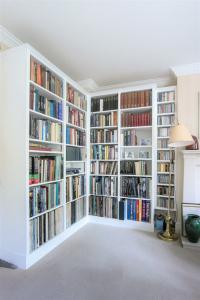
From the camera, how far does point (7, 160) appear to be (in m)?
2.03

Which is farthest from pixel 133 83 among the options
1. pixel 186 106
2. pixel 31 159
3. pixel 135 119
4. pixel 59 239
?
pixel 59 239

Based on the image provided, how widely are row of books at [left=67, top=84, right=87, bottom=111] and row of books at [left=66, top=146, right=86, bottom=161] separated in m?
0.76

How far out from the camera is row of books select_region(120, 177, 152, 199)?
3062mm

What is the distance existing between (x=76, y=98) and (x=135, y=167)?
154 centimetres

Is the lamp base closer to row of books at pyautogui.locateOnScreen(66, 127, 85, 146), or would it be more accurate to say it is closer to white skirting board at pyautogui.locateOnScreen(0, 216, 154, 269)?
white skirting board at pyautogui.locateOnScreen(0, 216, 154, 269)

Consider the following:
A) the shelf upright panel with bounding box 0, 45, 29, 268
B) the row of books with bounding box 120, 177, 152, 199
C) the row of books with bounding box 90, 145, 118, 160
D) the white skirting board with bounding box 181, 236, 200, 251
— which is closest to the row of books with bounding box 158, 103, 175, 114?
the row of books with bounding box 90, 145, 118, 160

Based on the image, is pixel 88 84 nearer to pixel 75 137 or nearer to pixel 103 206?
pixel 75 137

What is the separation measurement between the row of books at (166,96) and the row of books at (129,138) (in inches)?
27.7

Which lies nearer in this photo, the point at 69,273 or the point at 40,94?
the point at 69,273

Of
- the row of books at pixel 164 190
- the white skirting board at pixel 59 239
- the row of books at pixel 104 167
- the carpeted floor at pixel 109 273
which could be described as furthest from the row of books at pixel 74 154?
the row of books at pixel 164 190

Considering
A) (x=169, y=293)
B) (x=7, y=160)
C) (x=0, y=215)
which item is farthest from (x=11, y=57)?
(x=169, y=293)

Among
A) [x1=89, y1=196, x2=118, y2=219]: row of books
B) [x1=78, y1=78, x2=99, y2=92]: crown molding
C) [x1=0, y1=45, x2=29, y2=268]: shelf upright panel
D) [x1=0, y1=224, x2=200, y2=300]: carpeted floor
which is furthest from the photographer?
[x1=78, y1=78, x2=99, y2=92]: crown molding

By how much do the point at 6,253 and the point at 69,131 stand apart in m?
1.74

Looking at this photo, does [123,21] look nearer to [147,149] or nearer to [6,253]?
[147,149]
